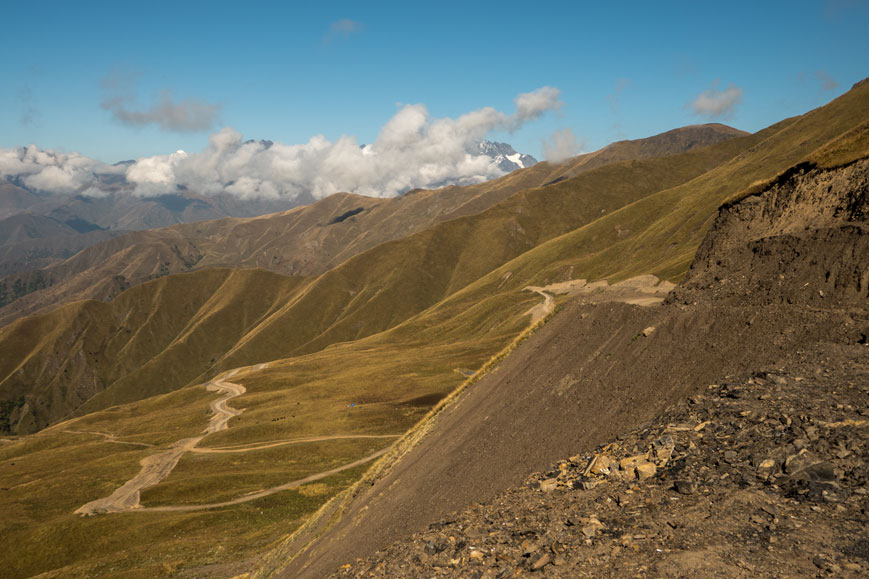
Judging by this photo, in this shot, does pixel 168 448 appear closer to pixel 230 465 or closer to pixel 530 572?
pixel 230 465

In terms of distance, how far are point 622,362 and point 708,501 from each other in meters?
15.6

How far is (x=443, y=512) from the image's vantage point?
2498cm

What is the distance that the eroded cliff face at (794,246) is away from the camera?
26656mm

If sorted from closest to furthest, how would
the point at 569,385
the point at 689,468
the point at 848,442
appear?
1. the point at 848,442
2. the point at 689,468
3. the point at 569,385

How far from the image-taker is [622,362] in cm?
2975

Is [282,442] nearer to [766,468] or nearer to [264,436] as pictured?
[264,436]

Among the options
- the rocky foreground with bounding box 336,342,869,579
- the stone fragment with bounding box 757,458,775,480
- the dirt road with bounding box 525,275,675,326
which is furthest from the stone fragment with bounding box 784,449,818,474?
the dirt road with bounding box 525,275,675,326

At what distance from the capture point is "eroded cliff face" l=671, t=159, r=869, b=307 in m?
26.7

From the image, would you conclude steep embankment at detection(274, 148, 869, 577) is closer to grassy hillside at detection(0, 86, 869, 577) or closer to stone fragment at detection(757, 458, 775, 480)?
stone fragment at detection(757, 458, 775, 480)

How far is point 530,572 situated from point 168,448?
4157 inches

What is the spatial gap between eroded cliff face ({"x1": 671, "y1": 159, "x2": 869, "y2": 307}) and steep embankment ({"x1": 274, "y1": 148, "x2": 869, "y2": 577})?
0.11m

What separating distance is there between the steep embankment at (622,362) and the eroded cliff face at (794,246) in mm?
109

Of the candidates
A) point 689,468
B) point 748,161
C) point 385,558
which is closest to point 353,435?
point 385,558

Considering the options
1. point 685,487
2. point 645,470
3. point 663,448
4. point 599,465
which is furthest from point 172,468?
point 685,487
